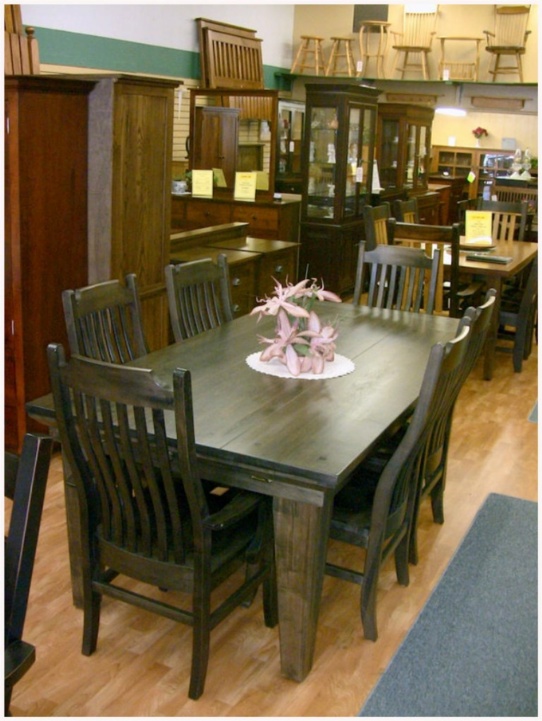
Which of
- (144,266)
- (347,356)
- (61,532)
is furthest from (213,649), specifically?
(144,266)

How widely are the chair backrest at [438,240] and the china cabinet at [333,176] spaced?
205 centimetres

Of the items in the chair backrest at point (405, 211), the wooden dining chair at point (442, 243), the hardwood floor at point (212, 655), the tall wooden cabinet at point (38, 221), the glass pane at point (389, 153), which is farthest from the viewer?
the glass pane at point (389, 153)

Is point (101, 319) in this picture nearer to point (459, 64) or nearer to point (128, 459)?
point (128, 459)

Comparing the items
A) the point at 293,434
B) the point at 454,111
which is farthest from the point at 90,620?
the point at 454,111

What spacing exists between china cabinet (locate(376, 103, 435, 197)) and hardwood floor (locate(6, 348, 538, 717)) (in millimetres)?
6133

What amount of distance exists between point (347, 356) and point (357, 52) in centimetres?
981

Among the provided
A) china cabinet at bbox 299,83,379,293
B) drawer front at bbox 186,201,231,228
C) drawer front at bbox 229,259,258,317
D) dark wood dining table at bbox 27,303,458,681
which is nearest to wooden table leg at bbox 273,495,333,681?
dark wood dining table at bbox 27,303,458,681

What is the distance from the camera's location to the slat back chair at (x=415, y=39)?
1146 centimetres

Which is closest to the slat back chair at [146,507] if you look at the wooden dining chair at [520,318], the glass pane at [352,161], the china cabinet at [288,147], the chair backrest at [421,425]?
the chair backrest at [421,425]

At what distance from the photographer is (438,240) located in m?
5.10

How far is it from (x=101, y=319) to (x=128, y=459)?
0.89 m

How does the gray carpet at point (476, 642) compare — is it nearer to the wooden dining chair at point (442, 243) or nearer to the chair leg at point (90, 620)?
the chair leg at point (90, 620)

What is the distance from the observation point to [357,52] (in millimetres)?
11781

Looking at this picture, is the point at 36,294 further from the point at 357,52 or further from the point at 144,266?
the point at 357,52
